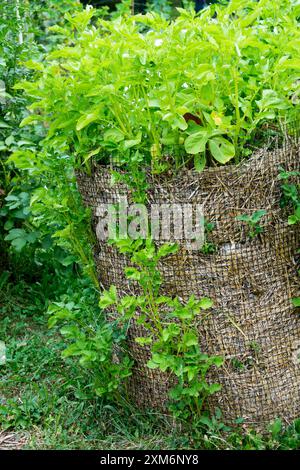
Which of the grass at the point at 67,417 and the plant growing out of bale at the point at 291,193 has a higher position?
the plant growing out of bale at the point at 291,193

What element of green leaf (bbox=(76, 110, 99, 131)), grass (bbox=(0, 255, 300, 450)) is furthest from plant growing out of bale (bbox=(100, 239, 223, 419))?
green leaf (bbox=(76, 110, 99, 131))

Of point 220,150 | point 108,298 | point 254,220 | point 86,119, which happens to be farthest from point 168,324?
point 86,119

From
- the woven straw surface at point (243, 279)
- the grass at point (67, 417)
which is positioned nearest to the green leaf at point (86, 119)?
the woven straw surface at point (243, 279)

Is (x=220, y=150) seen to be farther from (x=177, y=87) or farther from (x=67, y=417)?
(x=67, y=417)

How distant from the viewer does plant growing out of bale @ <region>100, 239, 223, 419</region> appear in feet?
7.18

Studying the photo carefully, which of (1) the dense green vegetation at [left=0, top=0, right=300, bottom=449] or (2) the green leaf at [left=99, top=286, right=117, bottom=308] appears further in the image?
(2) the green leaf at [left=99, top=286, right=117, bottom=308]

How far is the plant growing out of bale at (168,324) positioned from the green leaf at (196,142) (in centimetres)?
31

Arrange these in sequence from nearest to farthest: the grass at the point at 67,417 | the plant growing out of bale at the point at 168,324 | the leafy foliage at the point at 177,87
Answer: the leafy foliage at the point at 177,87, the plant growing out of bale at the point at 168,324, the grass at the point at 67,417

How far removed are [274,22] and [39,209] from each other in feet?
3.49

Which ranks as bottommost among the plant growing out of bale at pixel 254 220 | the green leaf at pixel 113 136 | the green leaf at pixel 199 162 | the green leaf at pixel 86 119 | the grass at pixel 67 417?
the grass at pixel 67 417

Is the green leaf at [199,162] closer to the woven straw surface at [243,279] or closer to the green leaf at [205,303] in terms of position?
the woven straw surface at [243,279]

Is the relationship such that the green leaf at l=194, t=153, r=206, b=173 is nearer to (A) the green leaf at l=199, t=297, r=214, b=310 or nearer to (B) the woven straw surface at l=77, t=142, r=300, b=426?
(B) the woven straw surface at l=77, t=142, r=300, b=426

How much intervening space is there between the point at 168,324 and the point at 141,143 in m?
0.60

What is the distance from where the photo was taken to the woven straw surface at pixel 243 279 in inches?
87.4
